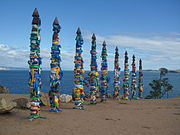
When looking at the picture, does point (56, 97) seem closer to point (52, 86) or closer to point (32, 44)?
point (52, 86)

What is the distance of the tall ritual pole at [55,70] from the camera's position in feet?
43.6

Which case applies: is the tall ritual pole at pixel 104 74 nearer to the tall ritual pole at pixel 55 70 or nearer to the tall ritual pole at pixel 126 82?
the tall ritual pole at pixel 126 82

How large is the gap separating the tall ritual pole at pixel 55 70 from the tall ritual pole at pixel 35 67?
241 centimetres

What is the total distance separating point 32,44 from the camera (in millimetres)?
10945

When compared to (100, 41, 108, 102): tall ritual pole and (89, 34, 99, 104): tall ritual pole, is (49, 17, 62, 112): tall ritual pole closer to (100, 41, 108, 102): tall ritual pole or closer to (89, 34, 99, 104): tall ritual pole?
(89, 34, 99, 104): tall ritual pole

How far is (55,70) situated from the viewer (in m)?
13.4

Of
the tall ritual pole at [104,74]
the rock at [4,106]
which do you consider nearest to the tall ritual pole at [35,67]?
the rock at [4,106]

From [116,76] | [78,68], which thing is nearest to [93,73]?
[78,68]

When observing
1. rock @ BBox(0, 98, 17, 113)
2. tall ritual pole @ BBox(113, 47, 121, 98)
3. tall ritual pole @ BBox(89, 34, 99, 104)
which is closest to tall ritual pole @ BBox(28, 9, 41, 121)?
rock @ BBox(0, 98, 17, 113)

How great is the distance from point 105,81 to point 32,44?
11.6 meters

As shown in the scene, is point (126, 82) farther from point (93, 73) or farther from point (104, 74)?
point (93, 73)

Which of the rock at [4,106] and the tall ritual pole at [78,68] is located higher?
the tall ritual pole at [78,68]

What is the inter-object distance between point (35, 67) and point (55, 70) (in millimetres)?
2723

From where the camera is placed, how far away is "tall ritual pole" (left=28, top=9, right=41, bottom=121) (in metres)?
10.5
